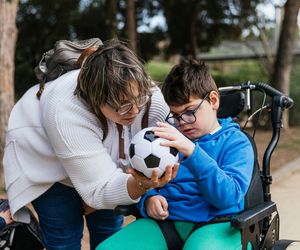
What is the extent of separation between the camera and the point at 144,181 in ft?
7.57

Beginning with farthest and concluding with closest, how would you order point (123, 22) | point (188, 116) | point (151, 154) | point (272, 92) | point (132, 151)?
point (123, 22) < point (272, 92) < point (188, 116) < point (132, 151) < point (151, 154)

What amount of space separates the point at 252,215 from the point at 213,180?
0.27 meters

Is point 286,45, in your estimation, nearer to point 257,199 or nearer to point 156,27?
point 156,27

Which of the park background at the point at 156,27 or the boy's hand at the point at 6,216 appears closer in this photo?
the boy's hand at the point at 6,216

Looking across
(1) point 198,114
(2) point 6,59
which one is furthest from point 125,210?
(2) point 6,59

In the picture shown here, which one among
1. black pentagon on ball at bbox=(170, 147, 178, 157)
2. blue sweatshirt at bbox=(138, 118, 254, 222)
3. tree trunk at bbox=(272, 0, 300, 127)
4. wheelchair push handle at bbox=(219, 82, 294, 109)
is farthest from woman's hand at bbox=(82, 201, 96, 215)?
tree trunk at bbox=(272, 0, 300, 127)

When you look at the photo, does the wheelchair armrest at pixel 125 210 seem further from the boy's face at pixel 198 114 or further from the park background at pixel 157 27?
the park background at pixel 157 27

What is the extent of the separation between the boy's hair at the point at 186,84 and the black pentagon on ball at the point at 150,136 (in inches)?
15.6

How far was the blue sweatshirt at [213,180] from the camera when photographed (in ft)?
7.53

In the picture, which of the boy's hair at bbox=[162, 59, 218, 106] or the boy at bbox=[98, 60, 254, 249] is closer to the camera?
the boy at bbox=[98, 60, 254, 249]

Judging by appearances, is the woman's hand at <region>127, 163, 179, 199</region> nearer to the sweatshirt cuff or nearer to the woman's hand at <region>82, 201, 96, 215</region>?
the sweatshirt cuff

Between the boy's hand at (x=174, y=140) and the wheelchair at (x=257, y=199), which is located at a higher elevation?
the boy's hand at (x=174, y=140)

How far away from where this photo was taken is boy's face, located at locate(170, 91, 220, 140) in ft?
8.42

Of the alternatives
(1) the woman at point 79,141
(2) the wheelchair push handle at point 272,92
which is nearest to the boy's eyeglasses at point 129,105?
(1) the woman at point 79,141
